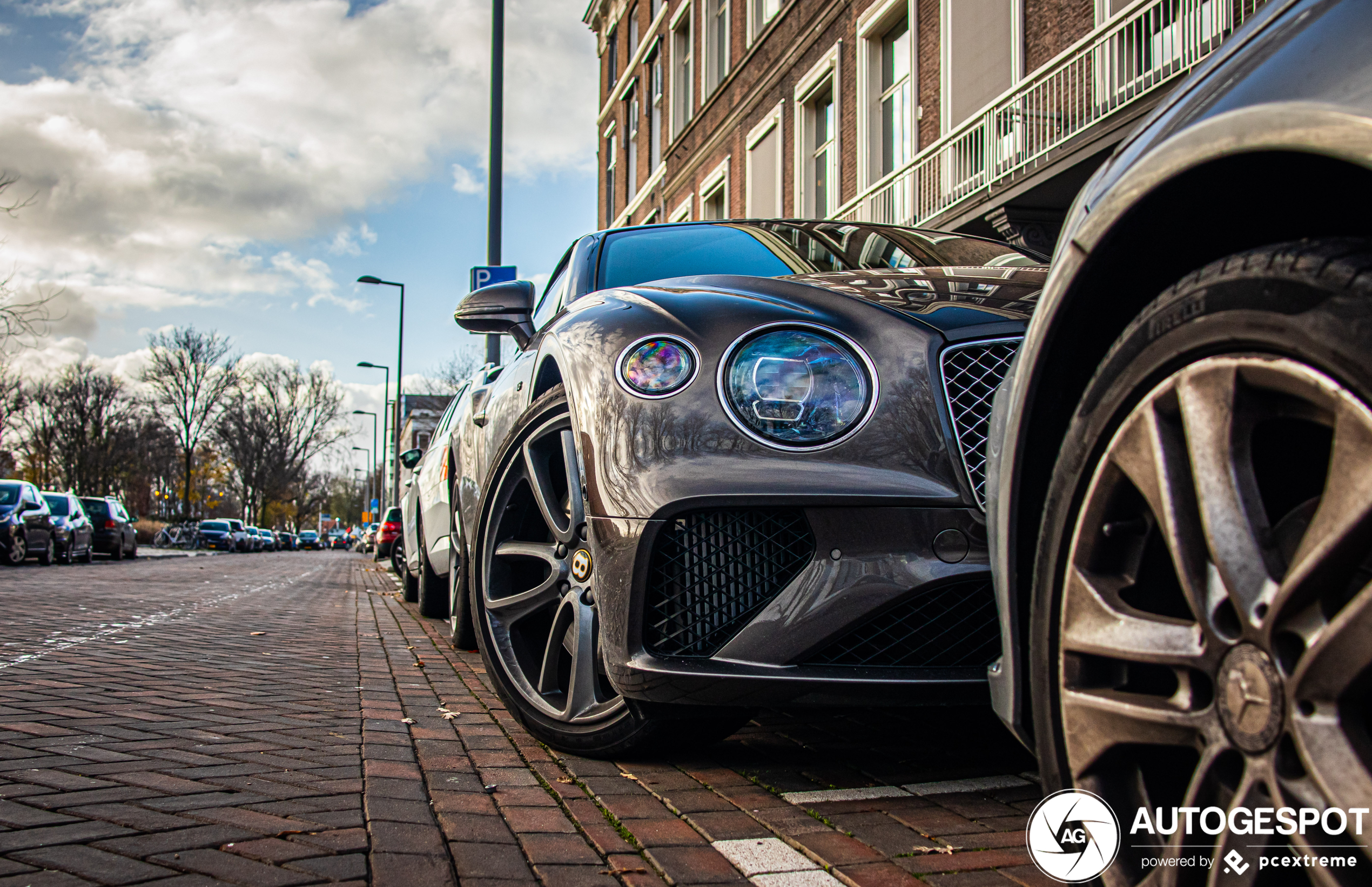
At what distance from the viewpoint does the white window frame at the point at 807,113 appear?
18703mm

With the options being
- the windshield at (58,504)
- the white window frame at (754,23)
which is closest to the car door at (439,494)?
the white window frame at (754,23)

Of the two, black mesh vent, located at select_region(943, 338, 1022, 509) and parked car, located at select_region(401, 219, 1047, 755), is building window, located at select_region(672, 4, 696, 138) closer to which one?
parked car, located at select_region(401, 219, 1047, 755)

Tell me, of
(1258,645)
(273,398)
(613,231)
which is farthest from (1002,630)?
(273,398)

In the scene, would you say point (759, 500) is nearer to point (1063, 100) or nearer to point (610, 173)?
point (1063, 100)

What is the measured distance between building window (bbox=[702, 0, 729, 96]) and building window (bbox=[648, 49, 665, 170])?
3.91 metres

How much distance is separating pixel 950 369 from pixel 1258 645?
4.38 feet

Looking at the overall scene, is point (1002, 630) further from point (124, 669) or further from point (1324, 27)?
point (124, 669)

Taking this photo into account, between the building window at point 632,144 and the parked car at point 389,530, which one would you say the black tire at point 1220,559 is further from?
the building window at point 632,144

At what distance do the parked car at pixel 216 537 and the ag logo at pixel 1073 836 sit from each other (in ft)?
176

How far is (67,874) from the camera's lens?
196cm

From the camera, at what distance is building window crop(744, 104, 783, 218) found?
70.0 feet

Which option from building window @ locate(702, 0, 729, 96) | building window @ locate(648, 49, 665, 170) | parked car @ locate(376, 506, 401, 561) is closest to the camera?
parked car @ locate(376, 506, 401, 561)

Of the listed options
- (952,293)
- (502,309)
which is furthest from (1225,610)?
(502,309)

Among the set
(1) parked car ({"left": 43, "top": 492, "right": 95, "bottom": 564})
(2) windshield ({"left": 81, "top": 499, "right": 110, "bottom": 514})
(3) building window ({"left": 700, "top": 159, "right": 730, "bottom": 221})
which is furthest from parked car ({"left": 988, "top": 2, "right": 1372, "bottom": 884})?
(2) windshield ({"left": 81, "top": 499, "right": 110, "bottom": 514})
